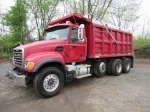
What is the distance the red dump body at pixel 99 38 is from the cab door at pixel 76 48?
51cm

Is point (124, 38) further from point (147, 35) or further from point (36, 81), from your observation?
point (147, 35)

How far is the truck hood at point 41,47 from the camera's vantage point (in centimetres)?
351

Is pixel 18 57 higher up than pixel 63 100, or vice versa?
pixel 18 57

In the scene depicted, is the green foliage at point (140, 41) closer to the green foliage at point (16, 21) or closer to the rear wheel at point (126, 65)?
the rear wheel at point (126, 65)

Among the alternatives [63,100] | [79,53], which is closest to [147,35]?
[79,53]

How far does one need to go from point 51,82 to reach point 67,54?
47.0 inches

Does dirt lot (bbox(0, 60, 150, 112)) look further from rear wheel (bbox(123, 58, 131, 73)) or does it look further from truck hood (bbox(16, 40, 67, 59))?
rear wheel (bbox(123, 58, 131, 73))

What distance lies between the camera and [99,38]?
5465 mm

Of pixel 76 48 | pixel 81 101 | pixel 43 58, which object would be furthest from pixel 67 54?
pixel 81 101

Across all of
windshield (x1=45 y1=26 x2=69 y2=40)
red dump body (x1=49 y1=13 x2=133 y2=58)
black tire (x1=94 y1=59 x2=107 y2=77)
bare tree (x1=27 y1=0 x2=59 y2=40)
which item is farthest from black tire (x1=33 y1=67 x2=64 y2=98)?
bare tree (x1=27 y1=0 x2=59 y2=40)

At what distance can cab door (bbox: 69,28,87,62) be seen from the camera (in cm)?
438

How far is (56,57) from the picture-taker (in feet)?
12.3

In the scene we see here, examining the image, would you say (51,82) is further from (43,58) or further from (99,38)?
(99,38)

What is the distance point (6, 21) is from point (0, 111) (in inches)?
473
